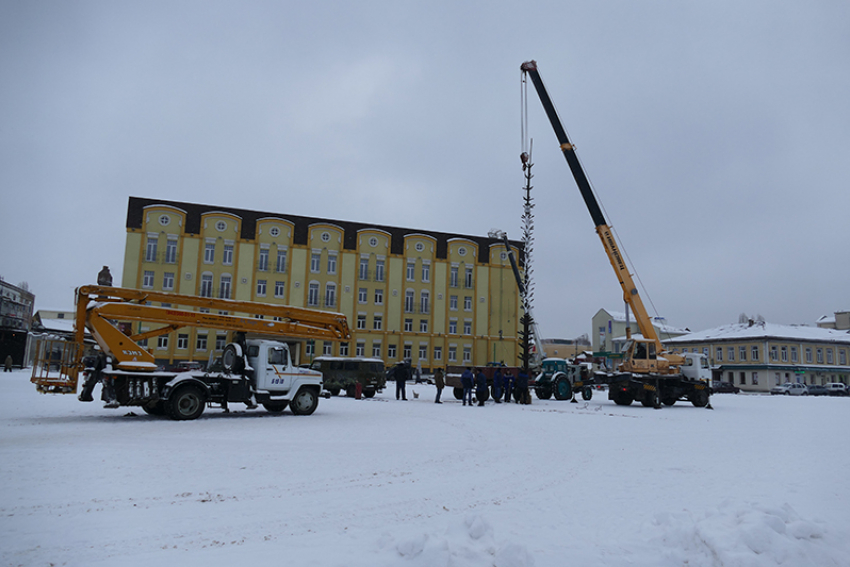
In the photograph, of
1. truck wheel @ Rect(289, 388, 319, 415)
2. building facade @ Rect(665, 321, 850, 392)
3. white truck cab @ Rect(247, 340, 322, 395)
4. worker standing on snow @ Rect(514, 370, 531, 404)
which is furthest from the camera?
building facade @ Rect(665, 321, 850, 392)

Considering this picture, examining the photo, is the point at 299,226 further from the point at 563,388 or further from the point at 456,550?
the point at 456,550

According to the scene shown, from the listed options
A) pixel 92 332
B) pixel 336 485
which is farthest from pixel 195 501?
pixel 92 332

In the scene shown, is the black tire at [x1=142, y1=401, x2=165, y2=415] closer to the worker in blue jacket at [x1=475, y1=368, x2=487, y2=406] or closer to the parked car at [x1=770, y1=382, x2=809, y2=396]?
the worker in blue jacket at [x1=475, y1=368, x2=487, y2=406]

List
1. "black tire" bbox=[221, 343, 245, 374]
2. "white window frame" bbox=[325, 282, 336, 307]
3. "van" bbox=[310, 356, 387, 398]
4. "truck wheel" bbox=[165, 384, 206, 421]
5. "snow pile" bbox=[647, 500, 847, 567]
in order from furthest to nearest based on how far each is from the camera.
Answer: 1. "white window frame" bbox=[325, 282, 336, 307]
2. "van" bbox=[310, 356, 387, 398]
3. "black tire" bbox=[221, 343, 245, 374]
4. "truck wheel" bbox=[165, 384, 206, 421]
5. "snow pile" bbox=[647, 500, 847, 567]

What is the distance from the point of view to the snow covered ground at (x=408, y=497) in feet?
17.1

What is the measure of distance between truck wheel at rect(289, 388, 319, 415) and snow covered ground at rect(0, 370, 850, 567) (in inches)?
140

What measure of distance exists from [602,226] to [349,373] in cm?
1429

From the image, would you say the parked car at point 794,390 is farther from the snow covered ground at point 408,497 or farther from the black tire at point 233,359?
the black tire at point 233,359

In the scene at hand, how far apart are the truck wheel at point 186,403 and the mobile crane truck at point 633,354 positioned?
59.1 feet

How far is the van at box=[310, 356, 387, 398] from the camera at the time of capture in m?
29.1

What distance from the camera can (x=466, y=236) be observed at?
60594 millimetres

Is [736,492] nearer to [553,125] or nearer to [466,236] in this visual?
[553,125]

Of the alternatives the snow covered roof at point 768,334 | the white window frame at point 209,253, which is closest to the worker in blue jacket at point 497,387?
the white window frame at point 209,253

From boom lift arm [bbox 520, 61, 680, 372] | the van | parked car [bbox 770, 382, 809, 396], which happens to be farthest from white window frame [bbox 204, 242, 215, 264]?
parked car [bbox 770, 382, 809, 396]
